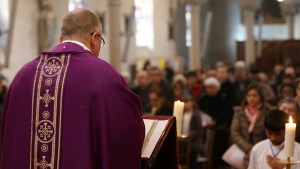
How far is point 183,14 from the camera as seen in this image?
30.2 m

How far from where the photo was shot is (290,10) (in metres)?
32.1

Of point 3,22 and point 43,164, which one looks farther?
point 3,22

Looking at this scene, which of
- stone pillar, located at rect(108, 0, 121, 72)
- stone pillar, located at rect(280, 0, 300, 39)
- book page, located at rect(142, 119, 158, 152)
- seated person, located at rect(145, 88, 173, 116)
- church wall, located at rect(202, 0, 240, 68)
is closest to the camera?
book page, located at rect(142, 119, 158, 152)

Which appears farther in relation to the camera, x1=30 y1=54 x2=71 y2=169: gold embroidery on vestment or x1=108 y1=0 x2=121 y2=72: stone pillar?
x1=108 y1=0 x2=121 y2=72: stone pillar

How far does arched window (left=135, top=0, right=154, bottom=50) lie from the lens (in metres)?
30.3

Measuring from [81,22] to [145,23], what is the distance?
1062 inches

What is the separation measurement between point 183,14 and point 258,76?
635 inches

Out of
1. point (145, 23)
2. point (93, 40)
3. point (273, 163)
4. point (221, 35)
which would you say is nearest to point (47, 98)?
point (93, 40)

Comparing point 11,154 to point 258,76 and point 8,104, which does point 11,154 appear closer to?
point 8,104

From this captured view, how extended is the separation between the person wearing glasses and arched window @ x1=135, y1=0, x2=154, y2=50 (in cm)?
2599

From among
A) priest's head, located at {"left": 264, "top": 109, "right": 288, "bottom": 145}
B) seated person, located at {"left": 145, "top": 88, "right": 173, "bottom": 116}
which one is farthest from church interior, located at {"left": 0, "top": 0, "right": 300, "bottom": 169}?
priest's head, located at {"left": 264, "top": 109, "right": 288, "bottom": 145}

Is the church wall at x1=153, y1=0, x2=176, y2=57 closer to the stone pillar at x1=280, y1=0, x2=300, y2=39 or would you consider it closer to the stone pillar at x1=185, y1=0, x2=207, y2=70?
the stone pillar at x1=280, y1=0, x2=300, y2=39

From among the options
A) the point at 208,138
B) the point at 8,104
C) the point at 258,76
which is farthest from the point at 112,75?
the point at 258,76

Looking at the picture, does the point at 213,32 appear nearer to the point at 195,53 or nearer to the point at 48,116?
the point at 195,53
